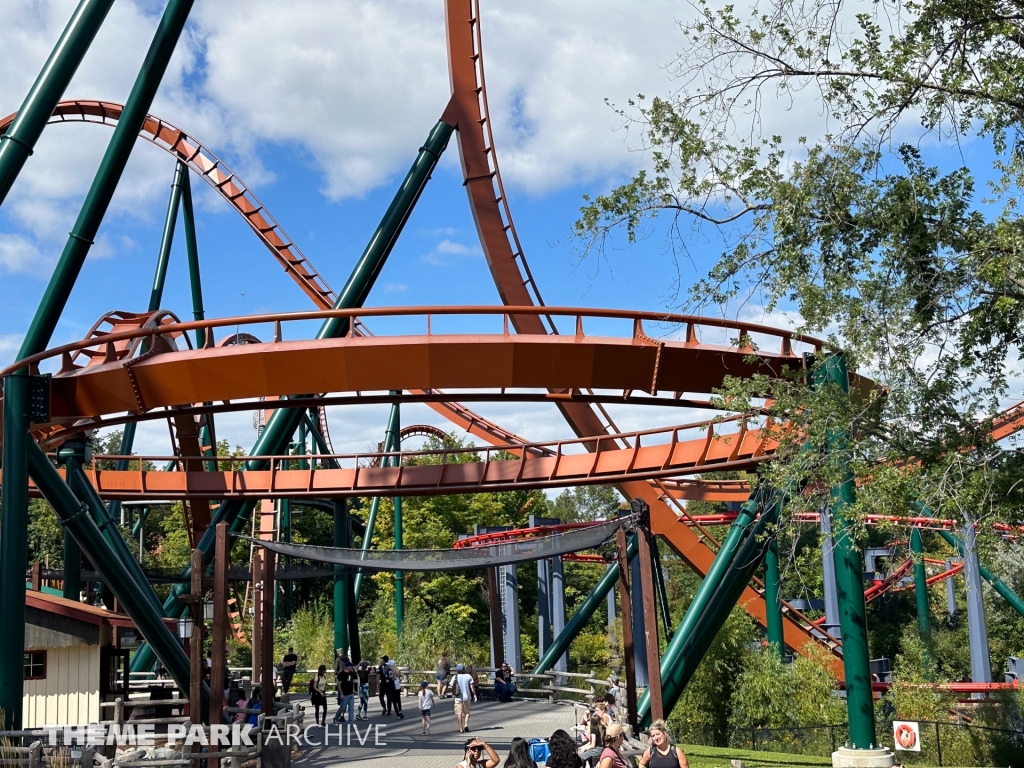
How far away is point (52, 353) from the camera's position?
11016mm

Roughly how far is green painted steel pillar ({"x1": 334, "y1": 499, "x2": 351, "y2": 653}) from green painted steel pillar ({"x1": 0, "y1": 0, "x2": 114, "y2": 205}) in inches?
431

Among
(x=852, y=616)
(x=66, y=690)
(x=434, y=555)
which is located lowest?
(x=66, y=690)

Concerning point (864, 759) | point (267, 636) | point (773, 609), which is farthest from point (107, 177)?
point (773, 609)

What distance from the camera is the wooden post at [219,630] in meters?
10.7

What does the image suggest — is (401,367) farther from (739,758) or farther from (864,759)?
(739,758)

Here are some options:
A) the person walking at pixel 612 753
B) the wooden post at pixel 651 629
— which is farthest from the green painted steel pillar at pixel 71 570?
the person walking at pixel 612 753

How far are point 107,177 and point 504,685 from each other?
39.9ft

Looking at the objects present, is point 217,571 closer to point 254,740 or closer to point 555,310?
point 254,740

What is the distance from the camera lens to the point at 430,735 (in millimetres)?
14359

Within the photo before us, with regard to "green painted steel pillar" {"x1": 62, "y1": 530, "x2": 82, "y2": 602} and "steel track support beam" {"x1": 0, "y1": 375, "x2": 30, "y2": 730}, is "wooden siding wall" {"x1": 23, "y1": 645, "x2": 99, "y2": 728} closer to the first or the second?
"green painted steel pillar" {"x1": 62, "y1": 530, "x2": 82, "y2": 602}

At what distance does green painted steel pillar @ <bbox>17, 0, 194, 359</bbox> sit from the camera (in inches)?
435

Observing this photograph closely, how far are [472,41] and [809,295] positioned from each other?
10785mm

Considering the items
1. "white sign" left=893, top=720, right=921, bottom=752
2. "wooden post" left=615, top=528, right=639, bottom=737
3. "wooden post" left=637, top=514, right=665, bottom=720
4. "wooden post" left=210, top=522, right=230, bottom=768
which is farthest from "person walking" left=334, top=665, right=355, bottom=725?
"white sign" left=893, top=720, right=921, bottom=752

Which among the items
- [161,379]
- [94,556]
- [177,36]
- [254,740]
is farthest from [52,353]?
[254,740]
